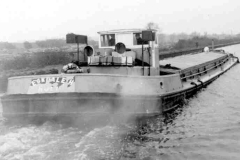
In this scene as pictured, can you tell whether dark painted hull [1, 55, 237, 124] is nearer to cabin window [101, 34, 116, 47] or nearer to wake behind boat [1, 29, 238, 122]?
wake behind boat [1, 29, 238, 122]

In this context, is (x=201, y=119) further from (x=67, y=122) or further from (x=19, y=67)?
(x=19, y=67)

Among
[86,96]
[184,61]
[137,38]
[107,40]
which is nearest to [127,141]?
[86,96]

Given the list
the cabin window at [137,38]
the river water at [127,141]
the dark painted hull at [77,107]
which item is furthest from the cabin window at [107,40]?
the river water at [127,141]

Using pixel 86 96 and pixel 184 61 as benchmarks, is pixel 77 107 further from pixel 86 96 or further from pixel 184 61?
pixel 184 61

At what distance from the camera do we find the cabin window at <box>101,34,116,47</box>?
10.6 m

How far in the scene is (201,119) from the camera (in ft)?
29.0

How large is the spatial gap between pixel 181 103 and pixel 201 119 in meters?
1.74

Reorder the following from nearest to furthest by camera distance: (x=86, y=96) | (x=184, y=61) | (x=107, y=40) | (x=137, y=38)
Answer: (x=86, y=96) < (x=137, y=38) < (x=107, y=40) < (x=184, y=61)

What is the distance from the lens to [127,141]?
6750 millimetres

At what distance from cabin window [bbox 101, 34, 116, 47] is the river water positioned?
352cm

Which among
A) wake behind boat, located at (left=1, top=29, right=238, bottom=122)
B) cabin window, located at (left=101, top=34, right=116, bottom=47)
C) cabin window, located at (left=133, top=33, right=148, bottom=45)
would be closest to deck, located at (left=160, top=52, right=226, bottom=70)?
cabin window, located at (left=133, top=33, right=148, bottom=45)

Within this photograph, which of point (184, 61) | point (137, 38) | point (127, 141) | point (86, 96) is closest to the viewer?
point (127, 141)

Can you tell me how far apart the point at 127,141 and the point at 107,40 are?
498 cm

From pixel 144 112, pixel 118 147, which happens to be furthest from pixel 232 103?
pixel 118 147
